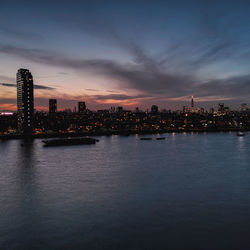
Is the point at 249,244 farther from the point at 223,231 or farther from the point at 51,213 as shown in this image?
the point at 51,213

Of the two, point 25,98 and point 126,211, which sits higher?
point 25,98

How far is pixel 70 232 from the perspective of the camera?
601 inches

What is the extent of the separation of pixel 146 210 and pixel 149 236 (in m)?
4.18

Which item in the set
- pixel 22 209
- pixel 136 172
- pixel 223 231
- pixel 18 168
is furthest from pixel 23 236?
pixel 18 168

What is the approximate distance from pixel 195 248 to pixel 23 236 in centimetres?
967

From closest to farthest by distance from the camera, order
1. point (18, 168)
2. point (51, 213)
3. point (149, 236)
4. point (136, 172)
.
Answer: point (149, 236) < point (51, 213) < point (136, 172) < point (18, 168)

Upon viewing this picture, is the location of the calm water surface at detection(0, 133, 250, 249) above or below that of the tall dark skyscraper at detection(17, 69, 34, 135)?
below

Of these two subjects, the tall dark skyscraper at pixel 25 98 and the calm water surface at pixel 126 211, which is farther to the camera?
the tall dark skyscraper at pixel 25 98

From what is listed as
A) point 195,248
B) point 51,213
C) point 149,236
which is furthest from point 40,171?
point 195,248

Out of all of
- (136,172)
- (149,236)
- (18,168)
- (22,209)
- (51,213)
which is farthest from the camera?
(18,168)

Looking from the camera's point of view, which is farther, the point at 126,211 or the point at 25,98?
the point at 25,98

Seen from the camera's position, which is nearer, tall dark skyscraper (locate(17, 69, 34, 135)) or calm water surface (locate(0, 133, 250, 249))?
calm water surface (locate(0, 133, 250, 249))

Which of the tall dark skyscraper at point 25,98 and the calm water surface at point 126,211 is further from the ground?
the tall dark skyscraper at point 25,98

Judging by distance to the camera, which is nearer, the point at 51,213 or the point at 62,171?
the point at 51,213
